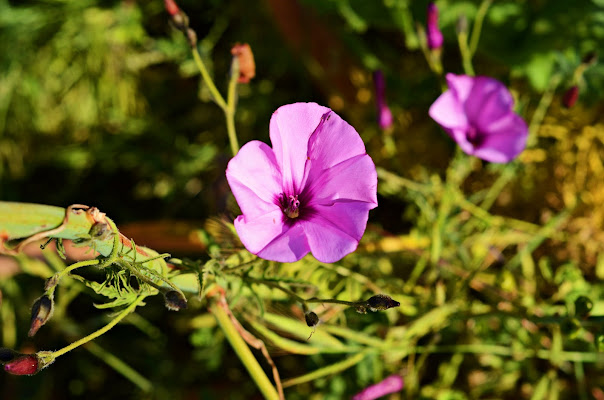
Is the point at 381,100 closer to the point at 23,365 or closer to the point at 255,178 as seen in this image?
the point at 255,178

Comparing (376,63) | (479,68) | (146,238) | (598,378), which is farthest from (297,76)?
(598,378)

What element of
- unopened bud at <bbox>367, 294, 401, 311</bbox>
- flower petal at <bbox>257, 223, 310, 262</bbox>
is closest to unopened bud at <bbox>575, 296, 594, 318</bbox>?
unopened bud at <bbox>367, 294, 401, 311</bbox>

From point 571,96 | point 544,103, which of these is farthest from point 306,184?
point 544,103

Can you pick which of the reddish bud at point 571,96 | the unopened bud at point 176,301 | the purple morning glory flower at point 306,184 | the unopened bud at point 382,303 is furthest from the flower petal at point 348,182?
the reddish bud at point 571,96

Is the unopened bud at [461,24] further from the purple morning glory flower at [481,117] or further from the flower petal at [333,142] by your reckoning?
the flower petal at [333,142]

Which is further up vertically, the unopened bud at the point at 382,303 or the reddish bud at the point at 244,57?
the reddish bud at the point at 244,57

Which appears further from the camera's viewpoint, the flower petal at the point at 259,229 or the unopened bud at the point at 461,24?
the unopened bud at the point at 461,24
